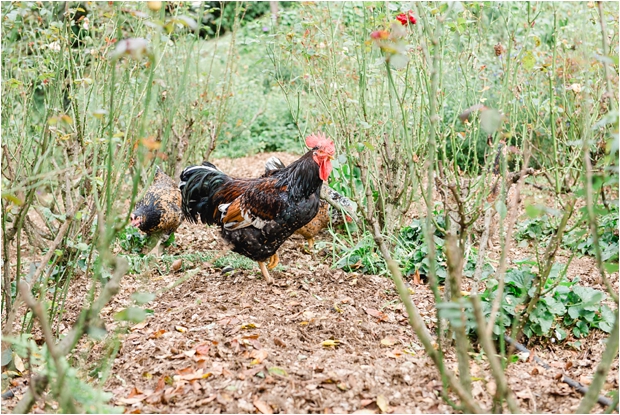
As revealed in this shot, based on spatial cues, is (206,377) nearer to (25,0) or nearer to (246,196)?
(246,196)

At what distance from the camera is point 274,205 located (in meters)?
5.02

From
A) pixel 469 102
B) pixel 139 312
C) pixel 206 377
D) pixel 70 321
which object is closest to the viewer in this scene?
pixel 139 312


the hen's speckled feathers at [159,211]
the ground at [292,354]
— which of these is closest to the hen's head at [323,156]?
the ground at [292,354]

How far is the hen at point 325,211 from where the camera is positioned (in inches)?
226

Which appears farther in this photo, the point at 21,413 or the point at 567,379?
the point at 567,379

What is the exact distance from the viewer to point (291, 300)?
4609 mm

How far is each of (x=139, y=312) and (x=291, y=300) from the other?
2.74m

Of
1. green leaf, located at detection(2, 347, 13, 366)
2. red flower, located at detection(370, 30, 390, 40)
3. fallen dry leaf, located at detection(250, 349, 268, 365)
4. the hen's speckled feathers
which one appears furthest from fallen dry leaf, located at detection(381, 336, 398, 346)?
the hen's speckled feathers

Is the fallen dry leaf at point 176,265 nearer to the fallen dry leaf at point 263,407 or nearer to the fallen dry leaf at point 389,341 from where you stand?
the fallen dry leaf at point 389,341

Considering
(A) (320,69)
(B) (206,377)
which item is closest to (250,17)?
(A) (320,69)

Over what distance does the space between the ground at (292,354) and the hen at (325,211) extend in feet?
2.58

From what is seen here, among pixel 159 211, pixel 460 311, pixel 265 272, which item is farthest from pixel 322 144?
pixel 460 311

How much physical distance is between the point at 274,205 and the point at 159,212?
1.55m

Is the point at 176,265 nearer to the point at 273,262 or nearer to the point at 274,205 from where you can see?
the point at 273,262
